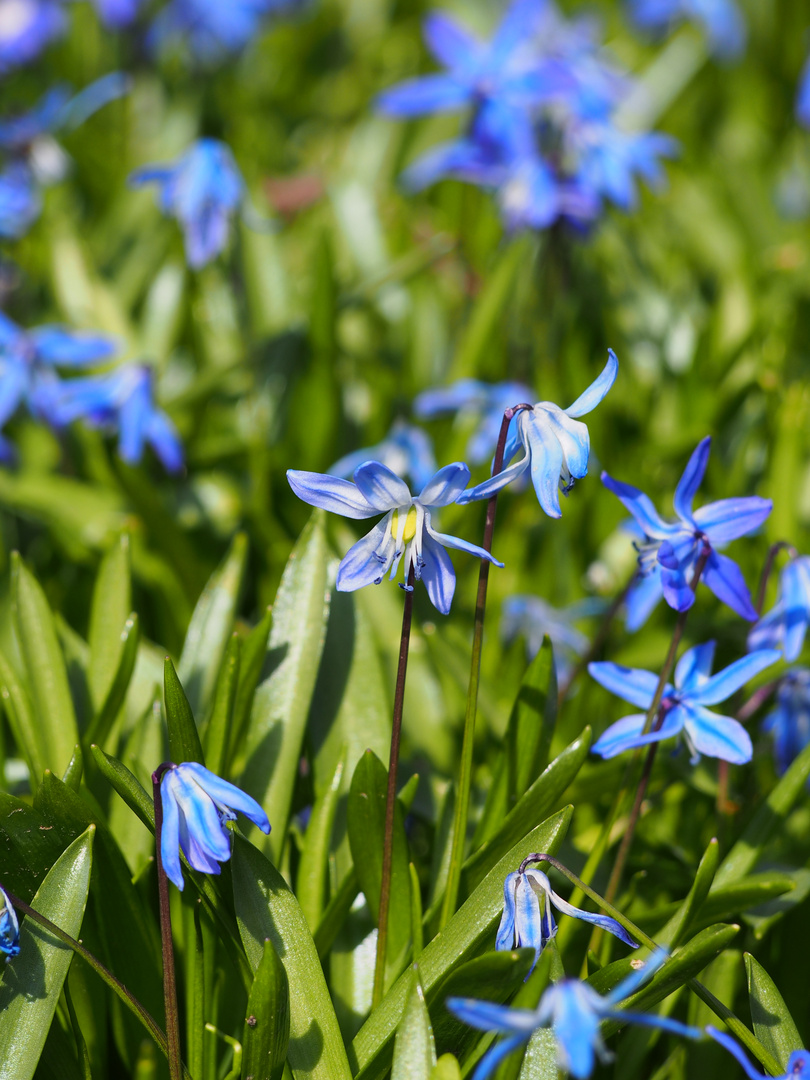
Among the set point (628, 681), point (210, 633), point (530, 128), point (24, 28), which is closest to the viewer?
point (628, 681)

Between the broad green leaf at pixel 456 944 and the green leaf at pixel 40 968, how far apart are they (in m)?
0.34

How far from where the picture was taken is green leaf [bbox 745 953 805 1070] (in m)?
1.06

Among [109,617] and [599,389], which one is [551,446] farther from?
[109,617]

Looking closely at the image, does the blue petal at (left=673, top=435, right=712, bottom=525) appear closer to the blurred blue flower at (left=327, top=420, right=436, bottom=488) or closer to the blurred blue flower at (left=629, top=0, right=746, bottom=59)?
the blurred blue flower at (left=327, top=420, right=436, bottom=488)

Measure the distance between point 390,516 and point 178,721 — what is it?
13.3 inches

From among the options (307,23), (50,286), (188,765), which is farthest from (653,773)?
(307,23)

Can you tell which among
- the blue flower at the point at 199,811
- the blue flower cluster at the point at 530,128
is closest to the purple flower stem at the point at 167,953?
the blue flower at the point at 199,811

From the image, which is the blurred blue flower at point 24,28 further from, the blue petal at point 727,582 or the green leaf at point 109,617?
the blue petal at point 727,582

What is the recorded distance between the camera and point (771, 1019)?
3.48 ft

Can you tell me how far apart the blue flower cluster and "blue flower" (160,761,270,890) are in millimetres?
1555

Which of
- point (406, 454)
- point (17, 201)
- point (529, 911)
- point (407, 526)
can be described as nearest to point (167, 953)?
point (529, 911)

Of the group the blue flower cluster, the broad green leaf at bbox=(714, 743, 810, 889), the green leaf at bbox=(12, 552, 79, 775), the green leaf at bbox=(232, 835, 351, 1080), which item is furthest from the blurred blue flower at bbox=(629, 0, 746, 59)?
the green leaf at bbox=(232, 835, 351, 1080)

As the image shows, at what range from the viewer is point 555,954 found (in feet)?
3.13

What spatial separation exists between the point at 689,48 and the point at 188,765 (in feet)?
12.0
